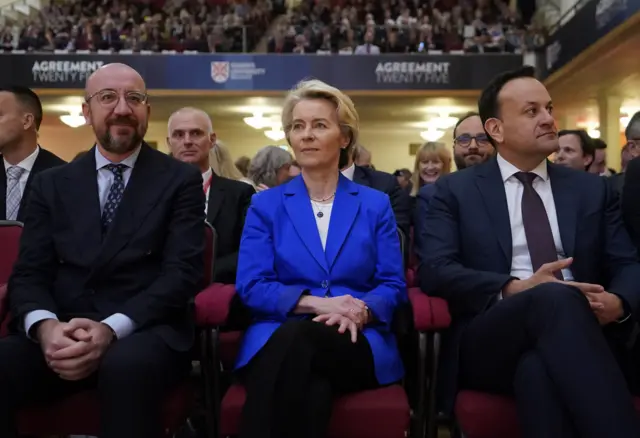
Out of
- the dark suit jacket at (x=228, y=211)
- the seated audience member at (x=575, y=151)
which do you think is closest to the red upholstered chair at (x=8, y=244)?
the dark suit jacket at (x=228, y=211)

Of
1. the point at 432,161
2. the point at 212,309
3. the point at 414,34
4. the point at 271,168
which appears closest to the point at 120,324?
the point at 212,309

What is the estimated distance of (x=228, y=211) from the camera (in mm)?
3240

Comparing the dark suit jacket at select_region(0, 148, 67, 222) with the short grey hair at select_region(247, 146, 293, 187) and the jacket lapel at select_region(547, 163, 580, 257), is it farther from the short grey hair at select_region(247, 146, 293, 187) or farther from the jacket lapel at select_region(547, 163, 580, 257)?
the jacket lapel at select_region(547, 163, 580, 257)

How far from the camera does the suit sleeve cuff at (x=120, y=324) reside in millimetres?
1961

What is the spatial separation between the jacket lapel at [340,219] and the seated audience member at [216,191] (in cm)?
70

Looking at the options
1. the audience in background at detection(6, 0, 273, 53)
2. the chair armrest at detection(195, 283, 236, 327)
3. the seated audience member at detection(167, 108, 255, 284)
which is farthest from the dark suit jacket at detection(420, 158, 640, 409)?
the audience in background at detection(6, 0, 273, 53)

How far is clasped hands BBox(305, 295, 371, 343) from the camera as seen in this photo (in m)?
1.94

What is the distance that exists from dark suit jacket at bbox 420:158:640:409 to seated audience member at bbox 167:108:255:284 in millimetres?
963

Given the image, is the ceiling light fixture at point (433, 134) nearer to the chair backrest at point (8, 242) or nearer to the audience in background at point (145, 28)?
the audience in background at point (145, 28)

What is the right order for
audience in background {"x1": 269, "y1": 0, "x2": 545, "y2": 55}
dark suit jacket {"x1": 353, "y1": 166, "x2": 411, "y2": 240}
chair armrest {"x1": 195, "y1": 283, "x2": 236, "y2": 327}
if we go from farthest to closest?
audience in background {"x1": 269, "y1": 0, "x2": 545, "y2": 55}, dark suit jacket {"x1": 353, "y1": 166, "x2": 411, "y2": 240}, chair armrest {"x1": 195, "y1": 283, "x2": 236, "y2": 327}

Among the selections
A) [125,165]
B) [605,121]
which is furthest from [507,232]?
[605,121]

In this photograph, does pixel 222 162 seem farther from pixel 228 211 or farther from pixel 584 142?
pixel 584 142

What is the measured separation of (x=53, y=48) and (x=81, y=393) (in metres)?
13.1

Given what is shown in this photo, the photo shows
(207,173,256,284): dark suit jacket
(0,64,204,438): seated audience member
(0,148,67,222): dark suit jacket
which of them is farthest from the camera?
(207,173,256,284): dark suit jacket
